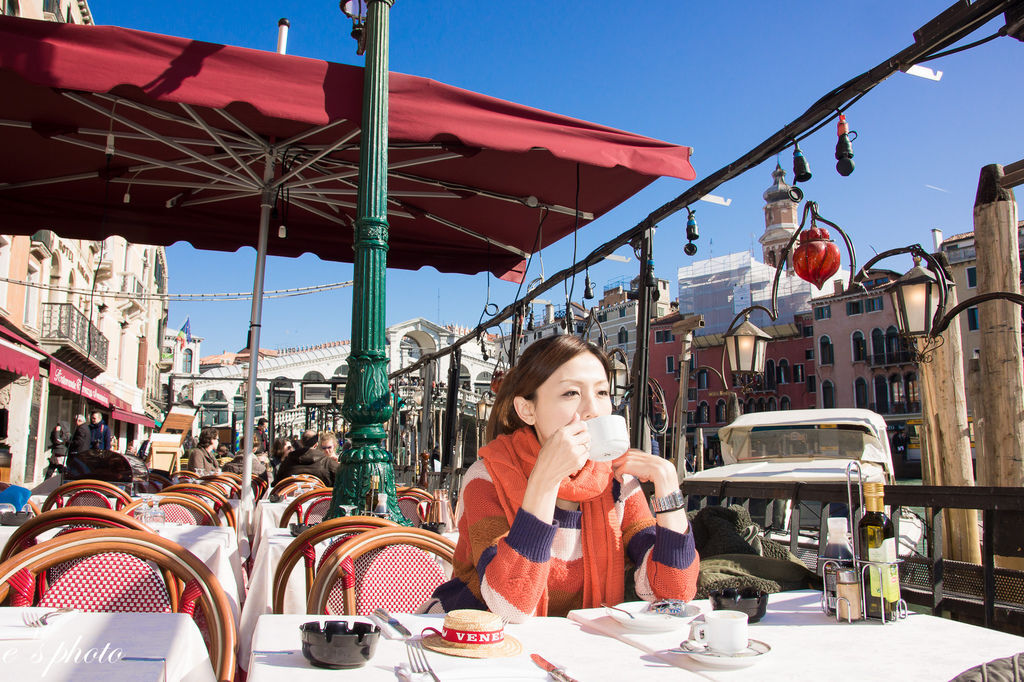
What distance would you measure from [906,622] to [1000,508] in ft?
6.90

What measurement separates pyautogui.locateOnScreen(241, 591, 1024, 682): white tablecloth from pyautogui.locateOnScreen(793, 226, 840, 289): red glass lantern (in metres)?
3.25

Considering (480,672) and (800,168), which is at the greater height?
(800,168)

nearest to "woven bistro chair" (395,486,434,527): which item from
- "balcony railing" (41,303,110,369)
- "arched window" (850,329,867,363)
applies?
"balcony railing" (41,303,110,369)

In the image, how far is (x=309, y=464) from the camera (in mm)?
8164

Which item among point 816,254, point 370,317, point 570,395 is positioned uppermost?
point 816,254

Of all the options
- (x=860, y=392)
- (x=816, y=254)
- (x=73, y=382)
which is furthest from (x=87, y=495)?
(x=860, y=392)

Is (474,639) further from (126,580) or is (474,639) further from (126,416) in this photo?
(126,416)

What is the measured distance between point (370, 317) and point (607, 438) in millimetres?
1637

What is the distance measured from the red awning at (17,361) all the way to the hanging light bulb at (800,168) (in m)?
10.7

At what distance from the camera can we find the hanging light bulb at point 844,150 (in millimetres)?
3534

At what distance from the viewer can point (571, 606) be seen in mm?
1998

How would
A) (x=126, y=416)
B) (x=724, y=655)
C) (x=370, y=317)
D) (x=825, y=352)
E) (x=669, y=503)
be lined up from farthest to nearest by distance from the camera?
(x=825, y=352), (x=126, y=416), (x=370, y=317), (x=669, y=503), (x=724, y=655)

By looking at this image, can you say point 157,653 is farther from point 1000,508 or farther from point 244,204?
point 244,204

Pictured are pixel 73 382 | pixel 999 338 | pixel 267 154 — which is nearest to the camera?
pixel 267 154
